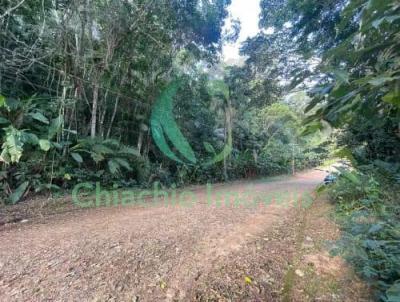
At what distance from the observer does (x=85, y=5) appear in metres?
6.03

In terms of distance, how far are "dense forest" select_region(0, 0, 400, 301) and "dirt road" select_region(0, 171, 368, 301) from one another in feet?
2.81

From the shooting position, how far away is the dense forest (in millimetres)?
2230

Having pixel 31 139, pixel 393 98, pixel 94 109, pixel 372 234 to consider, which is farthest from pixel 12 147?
pixel 372 234

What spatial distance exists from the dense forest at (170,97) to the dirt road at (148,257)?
0.86m

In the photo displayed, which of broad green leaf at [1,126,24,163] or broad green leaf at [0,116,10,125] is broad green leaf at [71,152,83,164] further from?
broad green leaf at [0,116,10,125]

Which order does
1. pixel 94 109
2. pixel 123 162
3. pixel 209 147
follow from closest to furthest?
1. pixel 123 162
2. pixel 94 109
3. pixel 209 147

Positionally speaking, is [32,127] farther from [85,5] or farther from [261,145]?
[261,145]

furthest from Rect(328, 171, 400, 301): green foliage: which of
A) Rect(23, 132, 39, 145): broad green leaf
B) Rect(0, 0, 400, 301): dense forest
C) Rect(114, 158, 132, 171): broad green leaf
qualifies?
Rect(23, 132, 39, 145): broad green leaf

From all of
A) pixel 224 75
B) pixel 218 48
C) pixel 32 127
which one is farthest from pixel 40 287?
pixel 224 75

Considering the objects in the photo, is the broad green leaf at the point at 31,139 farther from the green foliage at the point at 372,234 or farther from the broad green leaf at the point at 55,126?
the green foliage at the point at 372,234

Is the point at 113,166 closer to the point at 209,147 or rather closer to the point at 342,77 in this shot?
the point at 209,147

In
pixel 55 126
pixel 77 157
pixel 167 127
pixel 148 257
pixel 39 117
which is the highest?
pixel 167 127

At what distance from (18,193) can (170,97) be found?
5.47 meters

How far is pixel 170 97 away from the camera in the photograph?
8883 mm
